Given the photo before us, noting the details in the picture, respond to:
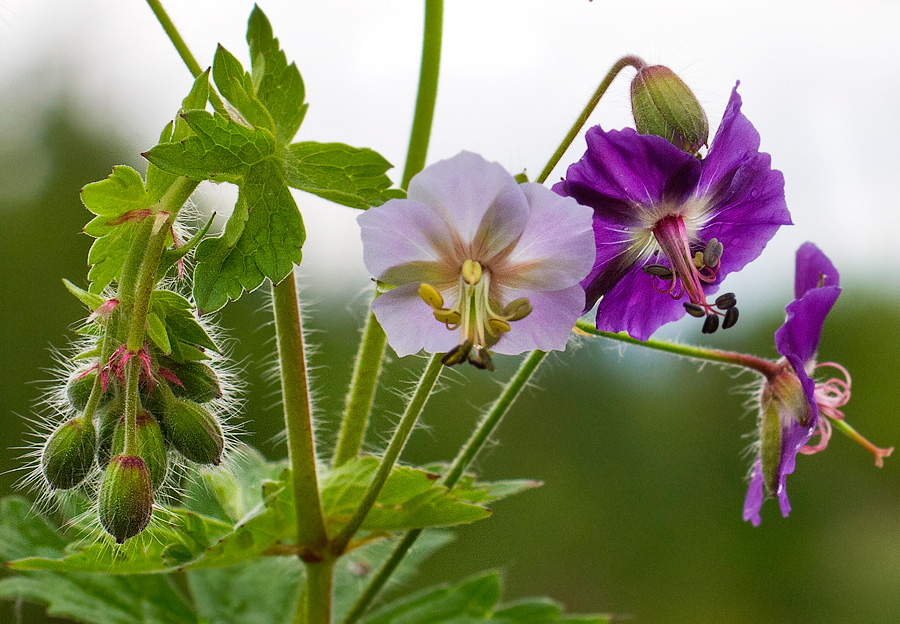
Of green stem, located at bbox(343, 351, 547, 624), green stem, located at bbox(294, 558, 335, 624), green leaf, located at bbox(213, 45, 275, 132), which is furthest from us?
green stem, located at bbox(294, 558, 335, 624)

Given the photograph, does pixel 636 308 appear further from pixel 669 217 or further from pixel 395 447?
pixel 395 447

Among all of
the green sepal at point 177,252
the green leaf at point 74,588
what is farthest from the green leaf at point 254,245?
the green leaf at point 74,588

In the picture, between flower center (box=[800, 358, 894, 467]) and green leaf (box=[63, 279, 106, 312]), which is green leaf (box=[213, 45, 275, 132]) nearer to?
green leaf (box=[63, 279, 106, 312])

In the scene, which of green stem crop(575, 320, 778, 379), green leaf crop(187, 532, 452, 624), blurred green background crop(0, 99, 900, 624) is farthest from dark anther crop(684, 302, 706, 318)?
blurred green background crop(0, 99, 900, 624)

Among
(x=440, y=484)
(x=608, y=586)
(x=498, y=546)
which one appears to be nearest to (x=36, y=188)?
(x=498, y=546)

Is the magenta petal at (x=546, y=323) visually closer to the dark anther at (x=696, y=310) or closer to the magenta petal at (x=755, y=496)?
the dark anther at (x=696, y=310)

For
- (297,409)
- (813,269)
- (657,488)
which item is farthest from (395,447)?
(657,488)
